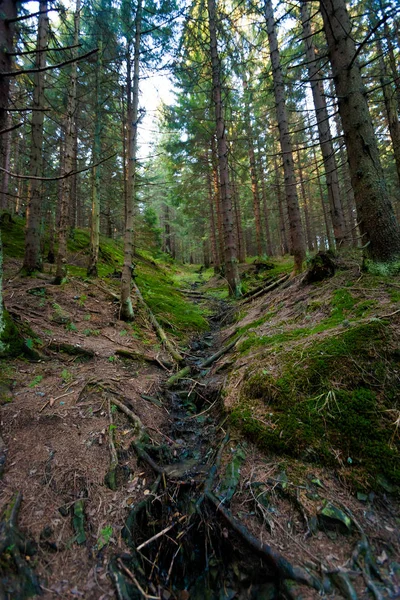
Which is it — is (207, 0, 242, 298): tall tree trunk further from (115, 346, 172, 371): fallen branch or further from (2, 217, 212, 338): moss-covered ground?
(115, 346, 172, 371): fallen branch

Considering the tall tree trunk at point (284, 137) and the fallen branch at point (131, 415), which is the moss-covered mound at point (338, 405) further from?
the tall tree trunk at point (284, 137)

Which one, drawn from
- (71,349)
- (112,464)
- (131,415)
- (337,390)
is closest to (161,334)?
(71,349)

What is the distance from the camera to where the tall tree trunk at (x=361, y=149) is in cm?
392

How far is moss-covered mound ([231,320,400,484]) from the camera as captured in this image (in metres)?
2.24

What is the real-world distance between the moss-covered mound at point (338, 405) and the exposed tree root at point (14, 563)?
2.06 metres

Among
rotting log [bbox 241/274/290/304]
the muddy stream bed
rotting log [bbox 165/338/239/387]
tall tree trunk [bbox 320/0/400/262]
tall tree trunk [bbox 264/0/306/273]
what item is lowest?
the muddy stream bed

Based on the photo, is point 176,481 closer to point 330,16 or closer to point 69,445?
point 69,445

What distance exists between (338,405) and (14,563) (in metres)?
2.81

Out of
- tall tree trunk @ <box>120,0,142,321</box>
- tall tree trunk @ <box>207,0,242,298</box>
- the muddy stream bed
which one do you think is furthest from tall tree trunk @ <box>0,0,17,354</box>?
tall tree trunk @ <box>207,0,242,298</box>

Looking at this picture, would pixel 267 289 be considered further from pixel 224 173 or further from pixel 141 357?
pixel 224 173

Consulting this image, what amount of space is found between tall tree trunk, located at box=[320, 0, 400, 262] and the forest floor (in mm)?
609

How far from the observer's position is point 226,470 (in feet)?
8.63

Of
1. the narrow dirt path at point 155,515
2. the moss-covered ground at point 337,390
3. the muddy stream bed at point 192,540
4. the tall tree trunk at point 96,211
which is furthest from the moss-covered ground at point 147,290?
the muddy stream bed at point 192,540

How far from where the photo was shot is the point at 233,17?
11.0m
